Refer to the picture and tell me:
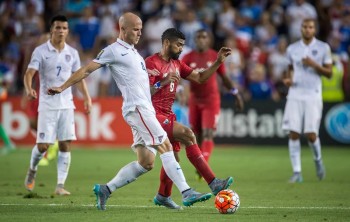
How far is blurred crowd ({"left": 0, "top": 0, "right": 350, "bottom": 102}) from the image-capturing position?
2494 centimetres

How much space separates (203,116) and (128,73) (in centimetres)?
566

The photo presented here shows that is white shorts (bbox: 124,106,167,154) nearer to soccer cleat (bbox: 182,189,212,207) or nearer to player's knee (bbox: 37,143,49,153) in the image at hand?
soccer cleat (bbox: 182,189,212,207)

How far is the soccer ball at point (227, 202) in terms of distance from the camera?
10.2 m

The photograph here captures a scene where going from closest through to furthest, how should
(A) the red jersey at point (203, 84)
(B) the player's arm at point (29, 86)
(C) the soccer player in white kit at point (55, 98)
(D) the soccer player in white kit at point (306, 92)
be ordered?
(B) the player's arm at point (29, 86)
(C) the soccer player in white kit at point (55, 98)
(D) the soccer player in white kit at point (306, 92)
(A) the red jersey at point (203, 84)

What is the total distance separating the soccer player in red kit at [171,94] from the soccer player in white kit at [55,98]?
2.33m

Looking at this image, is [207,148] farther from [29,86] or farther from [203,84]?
[29,86]

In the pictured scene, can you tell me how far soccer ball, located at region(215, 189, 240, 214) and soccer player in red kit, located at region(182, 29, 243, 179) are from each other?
210 inches

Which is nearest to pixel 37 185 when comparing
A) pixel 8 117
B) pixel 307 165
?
pixel 307 165

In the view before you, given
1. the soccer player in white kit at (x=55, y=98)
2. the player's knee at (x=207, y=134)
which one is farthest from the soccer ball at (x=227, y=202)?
the player's knee at (x=207, y=134)

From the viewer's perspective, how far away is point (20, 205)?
36.7 feet

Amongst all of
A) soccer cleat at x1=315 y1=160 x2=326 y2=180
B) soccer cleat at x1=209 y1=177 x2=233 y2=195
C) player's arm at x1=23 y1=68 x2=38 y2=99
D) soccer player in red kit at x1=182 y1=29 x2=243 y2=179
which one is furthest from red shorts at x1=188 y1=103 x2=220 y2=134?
soccer cleat at x1=209 y1=177 x2=233 y2=195

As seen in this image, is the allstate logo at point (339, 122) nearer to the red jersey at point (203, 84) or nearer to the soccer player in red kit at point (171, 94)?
the red jersey at point (203, 84)

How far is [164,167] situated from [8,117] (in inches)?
569

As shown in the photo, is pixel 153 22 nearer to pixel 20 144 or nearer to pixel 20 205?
pixel 20 144
